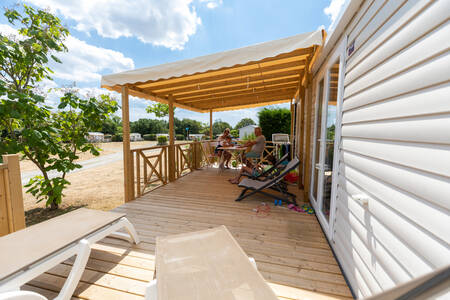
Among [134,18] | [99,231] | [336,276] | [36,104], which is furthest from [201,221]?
[134,18]

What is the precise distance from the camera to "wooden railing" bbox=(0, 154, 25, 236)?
189 cm

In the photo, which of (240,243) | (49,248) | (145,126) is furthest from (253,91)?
(145,126)

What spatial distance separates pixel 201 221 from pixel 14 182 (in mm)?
2083

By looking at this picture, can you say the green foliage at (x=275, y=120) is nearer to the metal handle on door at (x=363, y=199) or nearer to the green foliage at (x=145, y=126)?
the metal handle on door at (x=363, y=199)

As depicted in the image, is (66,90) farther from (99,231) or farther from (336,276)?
(336,276)

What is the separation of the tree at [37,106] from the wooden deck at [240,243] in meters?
1.67

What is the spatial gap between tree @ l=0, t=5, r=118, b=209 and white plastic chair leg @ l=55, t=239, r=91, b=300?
7.27 ft

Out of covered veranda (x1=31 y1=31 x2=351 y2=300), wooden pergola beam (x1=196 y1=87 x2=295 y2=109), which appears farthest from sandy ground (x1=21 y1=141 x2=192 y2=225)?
wooden pergola beam (x1=196 y1=87 x2=295 y2=109)

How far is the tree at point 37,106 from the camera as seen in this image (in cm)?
277

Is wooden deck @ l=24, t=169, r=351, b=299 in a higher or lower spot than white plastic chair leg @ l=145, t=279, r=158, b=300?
lower

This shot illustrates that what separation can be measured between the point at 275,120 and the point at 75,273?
10305 mm

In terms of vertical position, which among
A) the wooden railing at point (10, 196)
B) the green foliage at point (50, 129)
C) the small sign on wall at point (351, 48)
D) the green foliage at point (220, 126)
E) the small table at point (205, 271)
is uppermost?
the green foliage at point (220, 126)

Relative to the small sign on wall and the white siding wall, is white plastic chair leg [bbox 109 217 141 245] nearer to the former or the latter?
the white siding wall

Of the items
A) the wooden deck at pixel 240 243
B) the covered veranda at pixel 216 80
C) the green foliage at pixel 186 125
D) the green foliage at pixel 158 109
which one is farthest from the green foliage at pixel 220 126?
the wooden deck at pixel 240 243
